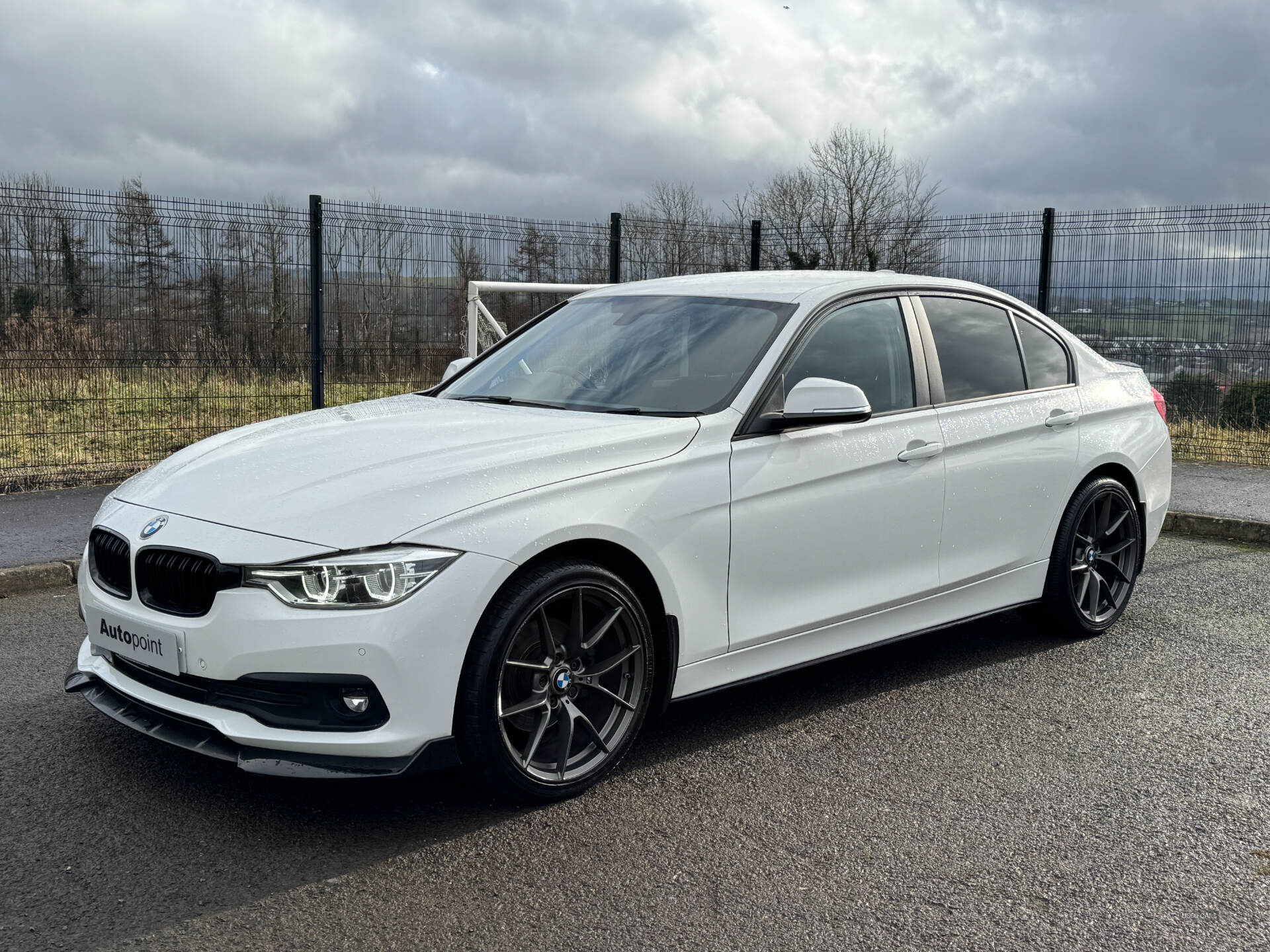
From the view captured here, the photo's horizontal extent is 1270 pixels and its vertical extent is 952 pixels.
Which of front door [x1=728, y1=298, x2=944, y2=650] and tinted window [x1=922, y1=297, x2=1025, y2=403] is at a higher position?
tinted window [x1=922, y1=297, x2=1025, y2=403]

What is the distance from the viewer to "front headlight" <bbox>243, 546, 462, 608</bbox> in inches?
134

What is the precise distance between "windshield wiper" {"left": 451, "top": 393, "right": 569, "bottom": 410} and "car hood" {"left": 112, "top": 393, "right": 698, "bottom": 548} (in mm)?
71

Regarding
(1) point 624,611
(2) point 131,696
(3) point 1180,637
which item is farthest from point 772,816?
(3) point 1180,637

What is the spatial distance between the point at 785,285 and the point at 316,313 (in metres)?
6.97

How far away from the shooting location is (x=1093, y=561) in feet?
19.1

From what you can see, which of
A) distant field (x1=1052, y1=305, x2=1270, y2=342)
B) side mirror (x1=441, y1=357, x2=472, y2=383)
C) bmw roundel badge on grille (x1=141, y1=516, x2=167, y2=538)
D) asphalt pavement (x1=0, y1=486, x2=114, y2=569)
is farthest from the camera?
distant field (x1=1052, y1=305, x2=1270, y2=342)

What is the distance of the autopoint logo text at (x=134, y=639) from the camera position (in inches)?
142

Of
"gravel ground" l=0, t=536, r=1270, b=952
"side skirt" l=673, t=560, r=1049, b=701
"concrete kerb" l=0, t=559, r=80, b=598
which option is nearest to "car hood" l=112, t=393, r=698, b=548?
"side skirt" l=673, t=560, r=1049, b=701

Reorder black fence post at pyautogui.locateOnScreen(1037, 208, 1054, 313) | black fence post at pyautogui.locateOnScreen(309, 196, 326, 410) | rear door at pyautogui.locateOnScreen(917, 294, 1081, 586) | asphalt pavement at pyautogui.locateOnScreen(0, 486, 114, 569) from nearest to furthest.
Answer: rear door at pyautogui.locateOnScreen(917, 294, 1081, 586)
asphalt pavement at pyautogui.locateOnScreen(0, 486, 114, 569)
black fence post at pyautogui.locateOnScreen(309, 196, 326, 410)
black fence post at pyautogui.locateOnScreen(1037, 208, 1054, 313)

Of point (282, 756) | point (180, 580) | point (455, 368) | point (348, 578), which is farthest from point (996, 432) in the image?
point (180, 580)

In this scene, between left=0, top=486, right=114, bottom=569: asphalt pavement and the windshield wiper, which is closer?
the windshield wiper

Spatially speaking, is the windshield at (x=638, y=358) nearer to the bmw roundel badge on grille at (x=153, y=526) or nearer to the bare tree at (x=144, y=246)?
the bmw roundel badge on grille at (x=153, y=526)

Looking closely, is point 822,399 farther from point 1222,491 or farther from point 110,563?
point 1222,491

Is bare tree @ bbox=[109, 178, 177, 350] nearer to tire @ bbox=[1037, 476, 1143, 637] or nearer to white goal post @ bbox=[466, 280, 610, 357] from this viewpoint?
white goal post @ bbox=[466, 280, 610, 357]
